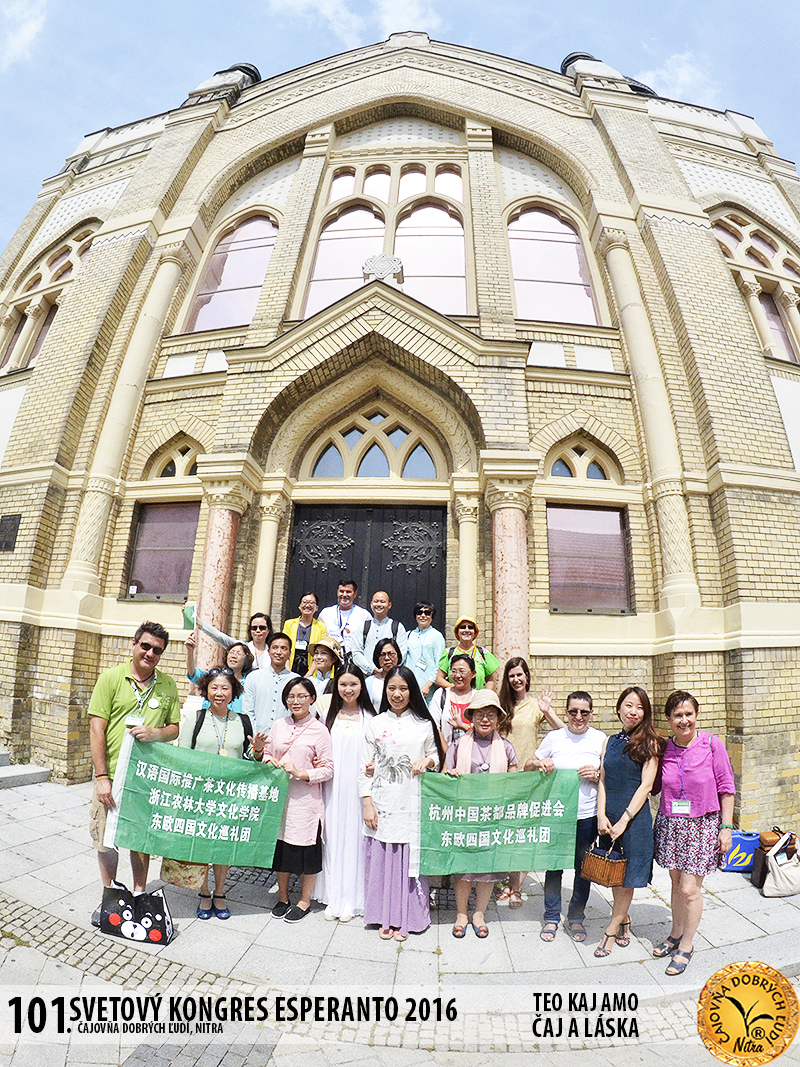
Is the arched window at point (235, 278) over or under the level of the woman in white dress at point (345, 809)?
over

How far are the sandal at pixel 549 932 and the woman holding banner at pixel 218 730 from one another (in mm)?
2083

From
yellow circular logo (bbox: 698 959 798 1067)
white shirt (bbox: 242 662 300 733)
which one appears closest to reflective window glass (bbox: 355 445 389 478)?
white shirt (bbox: 242 662 300 733)

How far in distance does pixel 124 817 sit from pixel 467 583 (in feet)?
15.0

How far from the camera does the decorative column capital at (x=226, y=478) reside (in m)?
7.24

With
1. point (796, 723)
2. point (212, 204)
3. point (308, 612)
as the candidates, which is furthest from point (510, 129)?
point (796, 723)

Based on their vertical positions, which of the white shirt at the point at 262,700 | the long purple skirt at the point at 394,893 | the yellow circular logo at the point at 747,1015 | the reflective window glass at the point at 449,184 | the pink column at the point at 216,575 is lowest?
the yellow circular logo at the point at 747,1015

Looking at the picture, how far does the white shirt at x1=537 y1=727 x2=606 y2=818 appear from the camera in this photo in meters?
3.62

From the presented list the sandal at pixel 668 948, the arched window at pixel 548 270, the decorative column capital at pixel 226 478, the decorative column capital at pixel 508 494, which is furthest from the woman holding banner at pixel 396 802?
the arched window at pixel 548 270

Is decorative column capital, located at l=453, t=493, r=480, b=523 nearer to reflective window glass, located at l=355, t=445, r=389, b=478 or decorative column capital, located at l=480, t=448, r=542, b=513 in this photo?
decorative column capital, located at l=480, t=448, r=542, b=513

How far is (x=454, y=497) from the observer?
751 centimetres

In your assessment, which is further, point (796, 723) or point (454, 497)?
point (454, 497)

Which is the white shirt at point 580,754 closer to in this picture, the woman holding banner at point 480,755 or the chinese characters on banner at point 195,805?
the woman holding banner at point 480,755

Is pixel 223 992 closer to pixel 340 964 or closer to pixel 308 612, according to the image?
pixel 340 964

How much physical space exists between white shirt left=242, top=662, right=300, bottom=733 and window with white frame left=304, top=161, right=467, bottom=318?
6.59 metres
